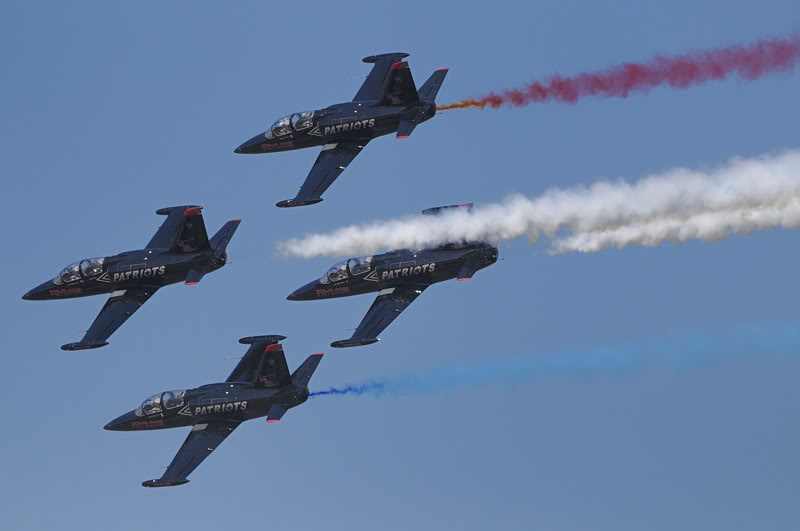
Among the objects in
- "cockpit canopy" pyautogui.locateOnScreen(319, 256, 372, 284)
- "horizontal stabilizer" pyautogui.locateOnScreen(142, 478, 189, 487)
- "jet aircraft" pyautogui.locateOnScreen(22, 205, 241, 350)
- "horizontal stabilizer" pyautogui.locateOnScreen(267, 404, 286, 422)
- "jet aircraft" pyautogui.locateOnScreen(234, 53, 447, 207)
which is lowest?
"horizontal stabilizer" pyautogui.locateOnScreen(142, 478, 189, 487)

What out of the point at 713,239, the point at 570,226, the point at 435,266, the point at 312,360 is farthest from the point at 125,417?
the point at 713,239

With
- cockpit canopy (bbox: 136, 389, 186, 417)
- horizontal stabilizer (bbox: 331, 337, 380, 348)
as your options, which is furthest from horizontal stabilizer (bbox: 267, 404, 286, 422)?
cockpit canopy (bbox: 136, 389, 186, 417)

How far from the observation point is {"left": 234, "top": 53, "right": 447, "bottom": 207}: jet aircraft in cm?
10325

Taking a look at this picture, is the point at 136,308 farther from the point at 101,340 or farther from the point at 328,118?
the point at 328,118

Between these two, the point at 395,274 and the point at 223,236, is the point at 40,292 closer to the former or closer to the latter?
the point at 223,236

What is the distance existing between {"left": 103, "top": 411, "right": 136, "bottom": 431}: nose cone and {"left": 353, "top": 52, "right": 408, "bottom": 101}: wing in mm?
20161

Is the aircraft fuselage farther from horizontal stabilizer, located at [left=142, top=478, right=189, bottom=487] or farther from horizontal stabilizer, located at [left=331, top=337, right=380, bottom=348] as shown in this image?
horizontal stabilizer, located at [left=142, top=478, right=189, bottom=487]

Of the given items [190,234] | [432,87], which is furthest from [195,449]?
[432,87]

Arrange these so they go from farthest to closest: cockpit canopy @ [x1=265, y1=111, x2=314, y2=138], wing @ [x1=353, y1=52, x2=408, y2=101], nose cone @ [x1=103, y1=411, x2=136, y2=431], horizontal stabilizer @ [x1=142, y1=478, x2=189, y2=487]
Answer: wing @ [x1=353, y1=52, x2=408, y2=101] < cockpit canopy @ [x1=265, y1=111, x2=314, y2=138] < nose cone @ [x1=103, y1=411, x2=136, y2=431] < horizontal stabilizer @ [x1=142, y1=478, x2=189, y2=487]

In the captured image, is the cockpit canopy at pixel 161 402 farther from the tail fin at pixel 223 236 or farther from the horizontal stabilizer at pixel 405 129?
the horizontal stabilizer at pixel 405 129

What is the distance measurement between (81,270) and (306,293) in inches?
441

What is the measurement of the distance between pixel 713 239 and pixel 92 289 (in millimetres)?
31431

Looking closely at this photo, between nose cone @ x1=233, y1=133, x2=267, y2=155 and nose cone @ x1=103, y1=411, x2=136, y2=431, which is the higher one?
nose cone @ x1=233, y1=133, x2=267, y2=155

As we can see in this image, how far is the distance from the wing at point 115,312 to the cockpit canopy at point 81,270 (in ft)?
4.93
